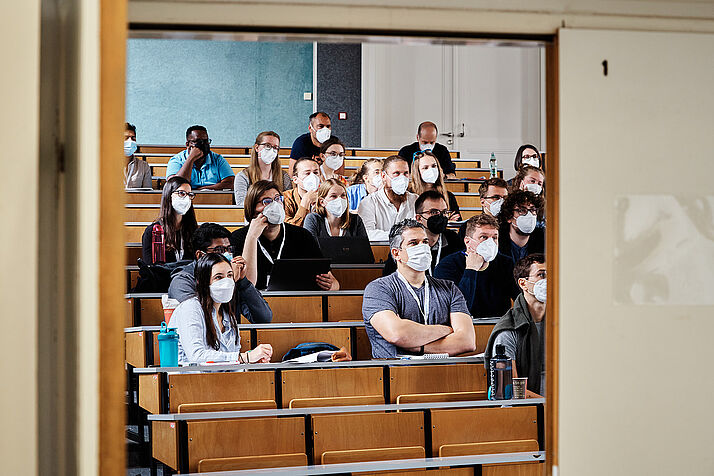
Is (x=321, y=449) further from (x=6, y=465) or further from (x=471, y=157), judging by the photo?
(x=471, y=157)

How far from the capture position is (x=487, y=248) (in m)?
4.20

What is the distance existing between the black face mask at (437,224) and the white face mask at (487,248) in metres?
0.37

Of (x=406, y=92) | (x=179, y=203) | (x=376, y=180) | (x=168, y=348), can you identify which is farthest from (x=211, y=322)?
(x=406, y=92)

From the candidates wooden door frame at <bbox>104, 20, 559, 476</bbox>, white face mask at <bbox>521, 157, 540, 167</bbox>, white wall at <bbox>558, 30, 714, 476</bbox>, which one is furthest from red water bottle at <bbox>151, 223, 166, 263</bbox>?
wooden door frame at <bbox>104, 20, 559, 476</bbox>

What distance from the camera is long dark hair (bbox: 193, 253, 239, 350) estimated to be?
3.51 meters

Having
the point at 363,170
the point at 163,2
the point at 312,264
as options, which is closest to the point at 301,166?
the point at 363,170

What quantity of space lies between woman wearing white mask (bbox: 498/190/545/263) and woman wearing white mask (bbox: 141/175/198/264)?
5.99 ft

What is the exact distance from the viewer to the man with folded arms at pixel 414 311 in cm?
360

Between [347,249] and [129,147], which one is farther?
[129,147]

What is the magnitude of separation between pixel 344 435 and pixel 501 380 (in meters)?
0.84

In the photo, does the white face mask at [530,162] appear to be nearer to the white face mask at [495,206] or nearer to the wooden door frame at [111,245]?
the white face mask at [495,206]

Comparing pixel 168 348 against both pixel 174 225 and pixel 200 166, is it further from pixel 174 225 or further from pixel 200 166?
pixel 200 166

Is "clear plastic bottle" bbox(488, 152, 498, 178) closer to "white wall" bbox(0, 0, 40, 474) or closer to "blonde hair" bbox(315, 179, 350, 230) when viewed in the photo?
"blonde hair" bbox(315, 179, 350, 230)

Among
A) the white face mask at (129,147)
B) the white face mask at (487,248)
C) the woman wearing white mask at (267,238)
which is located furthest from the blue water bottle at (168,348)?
the white face mask at (129,147)
